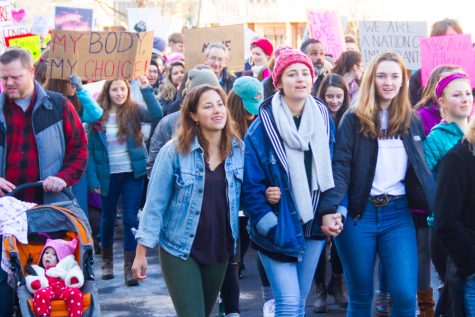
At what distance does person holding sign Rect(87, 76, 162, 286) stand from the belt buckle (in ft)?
11.1

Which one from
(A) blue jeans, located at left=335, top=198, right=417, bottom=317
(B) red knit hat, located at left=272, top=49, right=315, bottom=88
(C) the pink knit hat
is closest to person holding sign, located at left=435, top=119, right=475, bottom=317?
(A) blue jeans, located at left=335, top=198, right=417, bottom=317

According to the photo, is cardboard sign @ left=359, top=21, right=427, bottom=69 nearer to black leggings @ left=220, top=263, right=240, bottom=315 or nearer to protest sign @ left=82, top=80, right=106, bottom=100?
protest sign @ left=82, top=80, right=106, bottom=100

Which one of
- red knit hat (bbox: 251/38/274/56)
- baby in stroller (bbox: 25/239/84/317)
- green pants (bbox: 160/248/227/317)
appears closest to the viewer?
green pants (bbox: 160/248/227/317)

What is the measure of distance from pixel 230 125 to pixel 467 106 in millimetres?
1682

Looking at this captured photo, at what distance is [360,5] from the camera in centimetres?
3809

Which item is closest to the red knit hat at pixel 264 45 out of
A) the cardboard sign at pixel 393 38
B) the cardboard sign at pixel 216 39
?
the cardboard sign at pixel 216 39

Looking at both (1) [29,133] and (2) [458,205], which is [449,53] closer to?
(2) [458,205]

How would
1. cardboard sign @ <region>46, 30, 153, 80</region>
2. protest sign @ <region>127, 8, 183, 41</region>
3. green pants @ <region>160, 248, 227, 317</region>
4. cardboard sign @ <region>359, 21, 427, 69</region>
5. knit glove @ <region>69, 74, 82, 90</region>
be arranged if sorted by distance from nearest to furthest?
1. green pants @ <region>160, 248, 227, 317</region>
2. knit glove @ <region>69, 74, 82, 90</region>
3. cardboard sign @ <region>46, 30, 153, 80</region>
4. cardboard sign @ <region>359, 21, 427, 69</region>
5. protest sign @ <region>127, 8, 183, 41</region>

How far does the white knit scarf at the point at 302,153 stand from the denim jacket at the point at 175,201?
0.39 meters

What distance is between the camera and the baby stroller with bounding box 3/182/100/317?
5730mm

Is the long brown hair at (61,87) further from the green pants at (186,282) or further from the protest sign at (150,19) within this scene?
the protest sign at (150,19)

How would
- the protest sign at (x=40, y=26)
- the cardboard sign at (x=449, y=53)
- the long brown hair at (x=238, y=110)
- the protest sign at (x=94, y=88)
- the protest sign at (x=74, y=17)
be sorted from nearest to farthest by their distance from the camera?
1. the long brown hair at (x=238, y=110)
2. the cardboard sign at (x=449, y=53)
3. the protest sign at (x=94, y=88)
4. the protest sign at (x=74, y=17)
5. the protest sign at (x=40, y=26)

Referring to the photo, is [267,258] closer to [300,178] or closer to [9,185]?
[300,178]

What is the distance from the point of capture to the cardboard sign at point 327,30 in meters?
12.2
